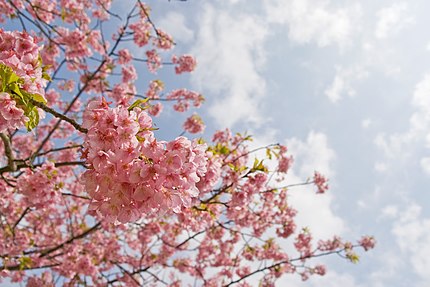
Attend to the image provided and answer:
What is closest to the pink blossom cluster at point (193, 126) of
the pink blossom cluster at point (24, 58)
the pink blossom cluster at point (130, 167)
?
the pink blossom cluster at point (24, 58)

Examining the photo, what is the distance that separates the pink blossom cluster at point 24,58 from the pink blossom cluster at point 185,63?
7977 millimetres

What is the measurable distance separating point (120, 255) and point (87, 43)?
516cm

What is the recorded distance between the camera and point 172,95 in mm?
11203

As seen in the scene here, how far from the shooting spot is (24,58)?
240 centimetres

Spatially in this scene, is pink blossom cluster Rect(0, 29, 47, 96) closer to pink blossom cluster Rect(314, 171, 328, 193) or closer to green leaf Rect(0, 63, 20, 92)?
green leaf Rect(0, 63, 20, 92)

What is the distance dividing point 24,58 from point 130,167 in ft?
3.99

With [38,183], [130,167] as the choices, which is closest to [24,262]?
[38,183]

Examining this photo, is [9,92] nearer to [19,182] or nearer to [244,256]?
[19,182]

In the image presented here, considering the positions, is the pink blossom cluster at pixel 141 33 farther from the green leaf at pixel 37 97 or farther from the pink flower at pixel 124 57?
the green leaf at pixel 37 97

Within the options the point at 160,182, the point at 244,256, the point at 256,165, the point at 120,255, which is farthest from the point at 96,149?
the point at 244,256

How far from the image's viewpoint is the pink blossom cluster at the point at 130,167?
68.5 inches

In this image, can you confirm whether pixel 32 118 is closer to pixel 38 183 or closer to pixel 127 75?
pixel 38 183

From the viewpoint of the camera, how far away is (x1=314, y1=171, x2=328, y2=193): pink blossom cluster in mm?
9641

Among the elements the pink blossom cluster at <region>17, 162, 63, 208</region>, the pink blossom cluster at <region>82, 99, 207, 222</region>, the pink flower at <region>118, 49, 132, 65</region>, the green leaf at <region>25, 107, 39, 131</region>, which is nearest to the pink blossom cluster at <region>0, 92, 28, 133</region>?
the green leaf at <region>25, 107, 39, 131</region>
